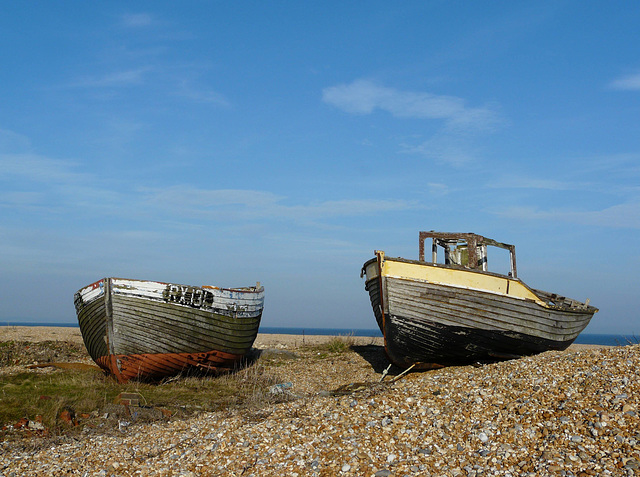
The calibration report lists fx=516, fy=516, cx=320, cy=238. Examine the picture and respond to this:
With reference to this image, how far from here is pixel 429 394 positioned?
8211mm

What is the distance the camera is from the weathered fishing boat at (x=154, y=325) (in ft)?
38.1

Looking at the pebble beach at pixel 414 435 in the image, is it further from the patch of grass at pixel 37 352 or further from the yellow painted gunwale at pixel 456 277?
the patch of grass at pixel 37 352

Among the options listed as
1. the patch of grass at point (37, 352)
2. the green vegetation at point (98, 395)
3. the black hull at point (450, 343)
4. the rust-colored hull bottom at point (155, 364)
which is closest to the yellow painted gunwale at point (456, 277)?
the black hull at point (450, 343)

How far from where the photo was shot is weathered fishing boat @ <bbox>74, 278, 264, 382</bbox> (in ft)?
38.1

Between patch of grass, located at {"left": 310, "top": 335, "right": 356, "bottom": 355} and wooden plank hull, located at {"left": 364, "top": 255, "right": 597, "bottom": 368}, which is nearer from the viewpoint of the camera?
wooden plank hull, located at {"left": 364, "top": 255, "right": 597, "bottom": 368}

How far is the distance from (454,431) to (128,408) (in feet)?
18.9

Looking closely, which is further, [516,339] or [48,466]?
[516,339]

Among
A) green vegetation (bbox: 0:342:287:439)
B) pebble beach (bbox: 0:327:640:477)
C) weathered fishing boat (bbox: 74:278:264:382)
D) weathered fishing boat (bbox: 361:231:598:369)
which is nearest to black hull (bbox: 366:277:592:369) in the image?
weathered fishing boat (bbox: 361:231:598:369)

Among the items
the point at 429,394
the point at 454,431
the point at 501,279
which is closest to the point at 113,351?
the point at 429,394

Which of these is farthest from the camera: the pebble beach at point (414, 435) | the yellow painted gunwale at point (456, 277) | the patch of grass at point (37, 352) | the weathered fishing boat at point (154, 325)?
the patch of grass at point (37, 352)

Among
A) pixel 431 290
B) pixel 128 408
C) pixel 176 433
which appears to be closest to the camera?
pixel 176 433

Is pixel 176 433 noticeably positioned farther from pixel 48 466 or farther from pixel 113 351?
pixel 113 351

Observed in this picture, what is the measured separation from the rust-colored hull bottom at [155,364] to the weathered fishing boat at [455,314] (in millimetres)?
4528

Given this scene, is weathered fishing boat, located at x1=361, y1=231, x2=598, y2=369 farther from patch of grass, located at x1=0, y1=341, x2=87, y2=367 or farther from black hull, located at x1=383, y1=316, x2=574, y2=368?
patch of grass, located at x1=0, y1=341, x2=87, y2=367
